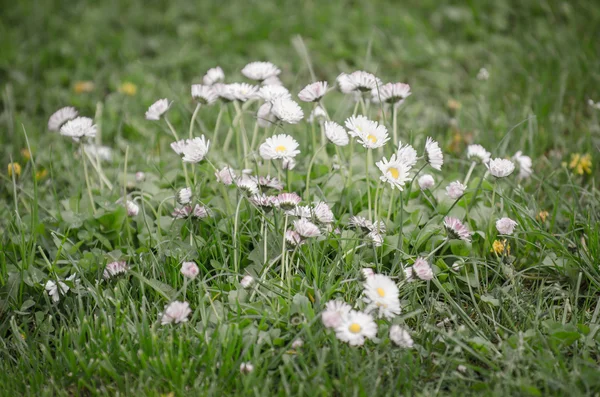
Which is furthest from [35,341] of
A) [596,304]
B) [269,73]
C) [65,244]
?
[596,304]

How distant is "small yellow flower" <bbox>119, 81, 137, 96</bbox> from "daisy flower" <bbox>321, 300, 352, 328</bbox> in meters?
2.42

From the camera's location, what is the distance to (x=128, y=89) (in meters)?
3.69

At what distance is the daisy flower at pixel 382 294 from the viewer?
1643 millimetres

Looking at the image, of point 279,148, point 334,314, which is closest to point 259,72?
point 279,148

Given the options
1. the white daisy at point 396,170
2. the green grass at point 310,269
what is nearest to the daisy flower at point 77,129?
the green grass at point 310,269

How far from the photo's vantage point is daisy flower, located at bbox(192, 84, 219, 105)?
2.14 m

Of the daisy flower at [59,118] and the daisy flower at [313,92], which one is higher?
the daisy flower at [313,92]

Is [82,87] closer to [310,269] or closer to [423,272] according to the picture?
[310,269]

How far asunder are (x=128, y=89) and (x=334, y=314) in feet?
8.19

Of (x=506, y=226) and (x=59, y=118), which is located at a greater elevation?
(x=59, y=118)

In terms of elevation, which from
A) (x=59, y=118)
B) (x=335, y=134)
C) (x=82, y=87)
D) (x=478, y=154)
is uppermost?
(x=335, y=134)

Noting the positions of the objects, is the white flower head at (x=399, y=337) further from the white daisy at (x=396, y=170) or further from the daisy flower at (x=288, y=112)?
the daisy flower at (x=288, y=112)

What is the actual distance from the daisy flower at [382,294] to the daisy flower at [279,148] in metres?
0.45

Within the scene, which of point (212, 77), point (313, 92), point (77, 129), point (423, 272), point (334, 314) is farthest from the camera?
point (212, 77)
